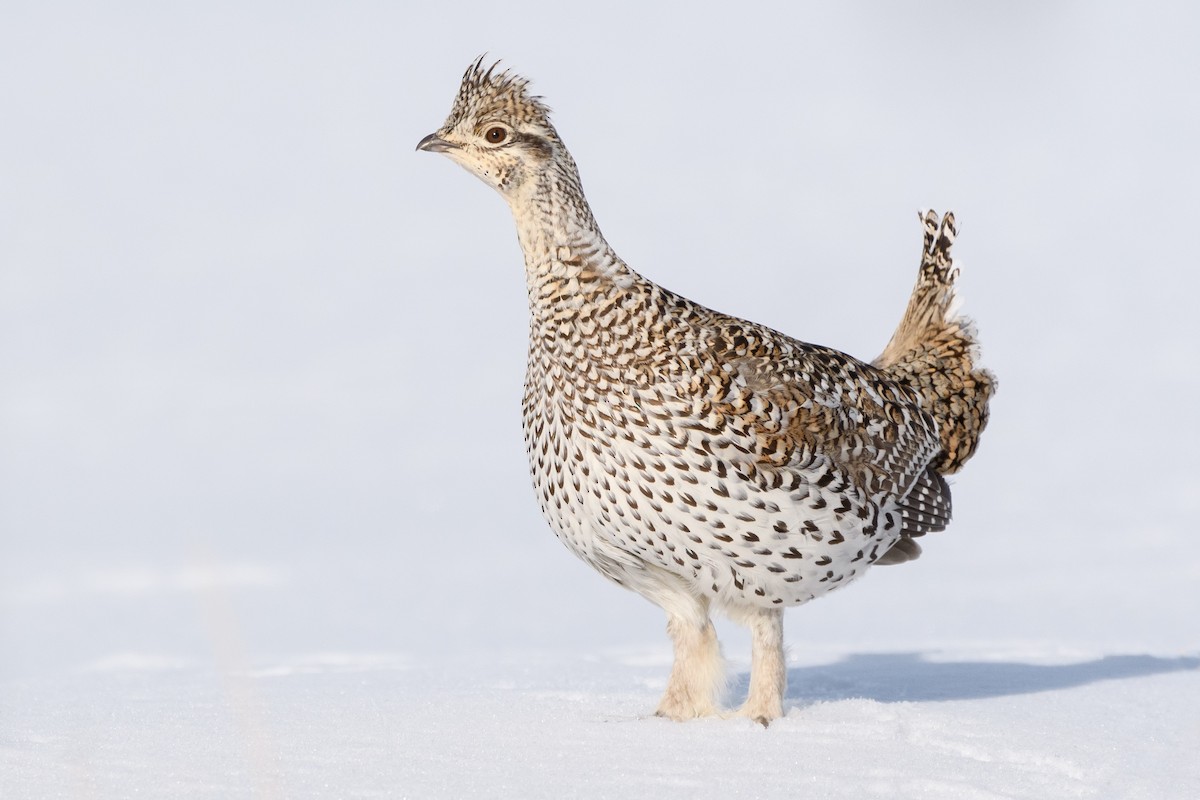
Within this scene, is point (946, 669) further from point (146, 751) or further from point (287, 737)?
point (146, 751)

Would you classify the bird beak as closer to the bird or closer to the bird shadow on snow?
the bird

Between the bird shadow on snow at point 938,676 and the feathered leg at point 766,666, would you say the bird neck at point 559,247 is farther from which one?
the bird shadow on snow at point 938,676

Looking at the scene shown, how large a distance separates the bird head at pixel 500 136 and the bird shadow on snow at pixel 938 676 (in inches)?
83.2

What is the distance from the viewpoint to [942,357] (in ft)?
22.2

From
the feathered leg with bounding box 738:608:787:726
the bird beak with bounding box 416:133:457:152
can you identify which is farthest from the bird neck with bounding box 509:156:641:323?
the feathered leg with bounding box 738:608:787:726

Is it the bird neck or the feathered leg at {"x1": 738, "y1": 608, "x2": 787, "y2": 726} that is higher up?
the bird neck

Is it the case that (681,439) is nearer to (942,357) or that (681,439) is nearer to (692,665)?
(692,665)

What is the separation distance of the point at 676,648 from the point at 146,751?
199 centimetres

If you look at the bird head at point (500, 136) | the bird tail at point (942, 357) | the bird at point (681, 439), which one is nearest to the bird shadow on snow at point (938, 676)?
the bird at point (681, 439)

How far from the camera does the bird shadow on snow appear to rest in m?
6.40

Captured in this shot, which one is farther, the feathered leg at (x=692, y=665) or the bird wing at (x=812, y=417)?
the feathered leg at (x=692, y=665)

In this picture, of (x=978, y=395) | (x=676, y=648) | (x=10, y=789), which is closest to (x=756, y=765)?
(x=676, y=648)

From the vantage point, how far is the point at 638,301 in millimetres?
5457

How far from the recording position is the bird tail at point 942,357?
652 centimetres
